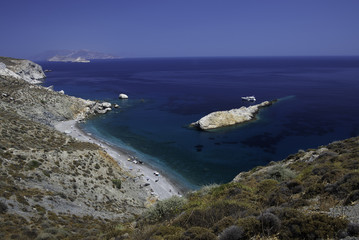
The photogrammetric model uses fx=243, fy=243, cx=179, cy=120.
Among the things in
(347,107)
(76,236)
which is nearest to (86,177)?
(76,236)

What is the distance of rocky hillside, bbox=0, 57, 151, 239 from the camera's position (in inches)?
582

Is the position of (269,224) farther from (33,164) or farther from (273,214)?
(33,164)

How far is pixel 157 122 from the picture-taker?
56.8m

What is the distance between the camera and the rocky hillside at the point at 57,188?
48.5 feet

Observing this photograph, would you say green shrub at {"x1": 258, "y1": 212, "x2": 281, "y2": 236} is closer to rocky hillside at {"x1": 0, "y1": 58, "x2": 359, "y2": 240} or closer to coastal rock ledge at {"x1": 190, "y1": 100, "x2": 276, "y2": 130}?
rocky hillside at {"x1": 0, "y1": 58, "x2": 359, "y2": 240}

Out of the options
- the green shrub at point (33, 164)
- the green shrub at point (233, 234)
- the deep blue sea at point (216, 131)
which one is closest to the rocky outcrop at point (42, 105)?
the deep blue sea at point (216, 131)

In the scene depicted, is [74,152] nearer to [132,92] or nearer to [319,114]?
[319,114]

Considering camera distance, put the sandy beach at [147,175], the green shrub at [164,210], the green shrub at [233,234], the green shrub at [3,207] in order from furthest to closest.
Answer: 1. the sandy beach at [147,175]
2. the green shrub at [3,207]
3. the green shrub at [164,210]
4. the green shrub at [233,234]

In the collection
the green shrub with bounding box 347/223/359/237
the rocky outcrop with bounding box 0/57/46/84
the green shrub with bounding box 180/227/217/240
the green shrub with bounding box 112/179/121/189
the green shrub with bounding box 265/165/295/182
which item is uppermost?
the rocky outcrop with bounding box 0/57/46/84

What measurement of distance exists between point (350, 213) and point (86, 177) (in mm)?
22790

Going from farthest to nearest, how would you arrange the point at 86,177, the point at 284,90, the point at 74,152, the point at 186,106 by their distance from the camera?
the point at 284,90 < the point at 186,106 < the point at 74,152 < the point at 86,177

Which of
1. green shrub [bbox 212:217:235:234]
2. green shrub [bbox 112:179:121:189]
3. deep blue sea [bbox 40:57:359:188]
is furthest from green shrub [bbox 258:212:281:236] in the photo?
deep blue sea [bbox 40:57:359:188]

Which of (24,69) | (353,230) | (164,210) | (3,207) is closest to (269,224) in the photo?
(353,230)

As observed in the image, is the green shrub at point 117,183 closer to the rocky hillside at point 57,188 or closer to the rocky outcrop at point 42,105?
the rocky hillside at point 57,188
